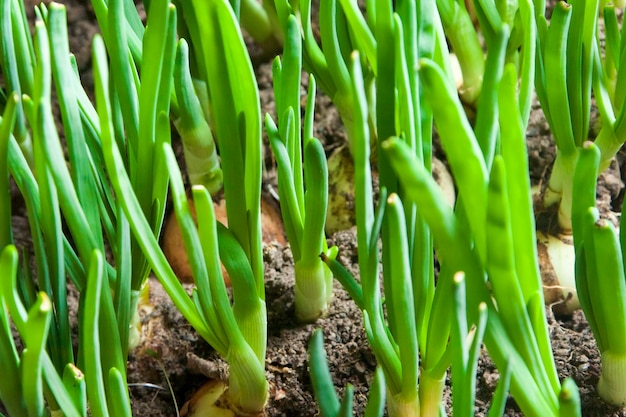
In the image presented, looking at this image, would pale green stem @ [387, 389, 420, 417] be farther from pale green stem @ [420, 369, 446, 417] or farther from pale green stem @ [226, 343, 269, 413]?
pale green stem @ [226, 343, 269, 413]

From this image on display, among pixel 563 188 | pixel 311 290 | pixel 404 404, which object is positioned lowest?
pixel 404 404

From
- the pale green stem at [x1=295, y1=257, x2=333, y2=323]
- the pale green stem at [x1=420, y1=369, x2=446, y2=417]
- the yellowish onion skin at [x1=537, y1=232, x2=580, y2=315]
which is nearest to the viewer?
the pale green stem at [x1=420, y1=369, x2=446, y2=417]

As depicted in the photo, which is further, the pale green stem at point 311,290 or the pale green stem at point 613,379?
the pale green stem at point 311,290

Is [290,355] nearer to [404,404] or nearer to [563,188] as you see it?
[404,404]

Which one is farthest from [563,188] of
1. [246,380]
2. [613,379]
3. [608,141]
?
[246,380]

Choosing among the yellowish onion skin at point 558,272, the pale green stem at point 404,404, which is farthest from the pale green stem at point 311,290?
the yellowish onion skin at point 558,272

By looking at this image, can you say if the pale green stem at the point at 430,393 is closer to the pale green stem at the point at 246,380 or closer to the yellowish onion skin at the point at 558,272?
the pale green stem at the point at 246,380

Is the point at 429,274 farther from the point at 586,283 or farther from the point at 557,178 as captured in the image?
the point at 557,178

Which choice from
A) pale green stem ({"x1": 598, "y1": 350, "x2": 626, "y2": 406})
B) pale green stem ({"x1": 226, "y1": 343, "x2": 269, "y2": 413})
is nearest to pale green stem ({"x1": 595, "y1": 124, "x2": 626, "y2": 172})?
pale green stem ({"x1": 598, "y1": 350, "x2": 626, "y2": 406})
